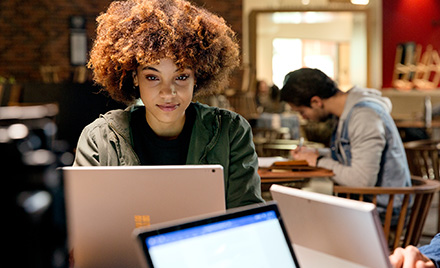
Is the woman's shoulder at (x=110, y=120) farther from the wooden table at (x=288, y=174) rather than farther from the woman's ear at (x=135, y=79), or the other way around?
the wooden table at (x=288, y=174)

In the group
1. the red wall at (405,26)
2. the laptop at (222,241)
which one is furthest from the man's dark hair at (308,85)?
the red wall at (405,26)

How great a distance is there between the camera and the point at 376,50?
10.2 metres

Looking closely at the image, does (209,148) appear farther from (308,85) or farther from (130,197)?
(308,85)

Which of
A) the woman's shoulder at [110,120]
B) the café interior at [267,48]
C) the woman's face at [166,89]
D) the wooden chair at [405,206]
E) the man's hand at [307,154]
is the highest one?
the café interior at [267,48]

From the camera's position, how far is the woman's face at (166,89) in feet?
5.65

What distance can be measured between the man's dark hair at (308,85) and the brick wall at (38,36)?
6.51 meters

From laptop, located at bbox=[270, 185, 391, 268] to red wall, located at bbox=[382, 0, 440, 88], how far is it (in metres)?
9.77

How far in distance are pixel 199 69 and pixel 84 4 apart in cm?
824

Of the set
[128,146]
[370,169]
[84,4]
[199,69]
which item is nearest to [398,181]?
[370,169]

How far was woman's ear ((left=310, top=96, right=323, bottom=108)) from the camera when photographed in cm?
304

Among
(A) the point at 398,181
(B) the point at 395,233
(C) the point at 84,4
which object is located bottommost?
(B) the point at 395,233

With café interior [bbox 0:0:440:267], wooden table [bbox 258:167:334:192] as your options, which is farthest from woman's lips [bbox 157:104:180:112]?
café interior [bbox 0:0:440:267]

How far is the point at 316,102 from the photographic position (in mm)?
3053

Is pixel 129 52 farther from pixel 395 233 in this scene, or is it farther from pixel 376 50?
pixel 376 50
